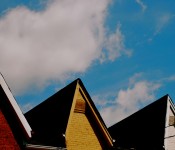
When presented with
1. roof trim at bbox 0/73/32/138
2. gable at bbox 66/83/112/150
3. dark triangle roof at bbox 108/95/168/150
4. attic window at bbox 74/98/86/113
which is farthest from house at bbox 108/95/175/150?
roof trim at bbox 0/73/32/138

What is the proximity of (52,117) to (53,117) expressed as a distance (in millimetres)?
73

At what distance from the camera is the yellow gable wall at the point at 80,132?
16.6 metres

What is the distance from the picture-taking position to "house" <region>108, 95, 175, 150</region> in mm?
20953

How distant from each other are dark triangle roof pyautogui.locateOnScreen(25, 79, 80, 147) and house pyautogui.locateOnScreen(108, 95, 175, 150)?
14.8 feet

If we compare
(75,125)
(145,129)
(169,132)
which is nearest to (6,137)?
(75,125)

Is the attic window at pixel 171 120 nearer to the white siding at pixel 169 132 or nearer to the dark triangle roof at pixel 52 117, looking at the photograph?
the white siding at pixel 169 132

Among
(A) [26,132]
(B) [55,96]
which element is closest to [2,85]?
(A) [26,132]

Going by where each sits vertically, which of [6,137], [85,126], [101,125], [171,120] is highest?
[85,126]

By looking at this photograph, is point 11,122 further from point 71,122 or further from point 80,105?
point 80,105

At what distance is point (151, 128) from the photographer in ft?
73.4

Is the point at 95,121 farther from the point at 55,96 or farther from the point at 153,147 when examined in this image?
the point at 153,147

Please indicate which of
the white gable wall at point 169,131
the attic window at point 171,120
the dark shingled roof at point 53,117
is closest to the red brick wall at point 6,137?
the dark shingled roof at point 53,117

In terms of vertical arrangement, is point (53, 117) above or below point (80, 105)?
below

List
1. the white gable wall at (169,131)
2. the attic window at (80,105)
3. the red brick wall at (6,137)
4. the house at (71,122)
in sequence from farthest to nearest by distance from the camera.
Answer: the white gable wall at (169,131) → the attic window at (80,105) → the house at (71,122) → the red brick wall at (6,137)
